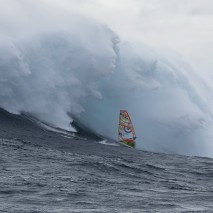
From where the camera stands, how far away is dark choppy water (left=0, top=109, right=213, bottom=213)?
61.6ft

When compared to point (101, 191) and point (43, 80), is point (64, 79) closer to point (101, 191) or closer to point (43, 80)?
point (43, 80)

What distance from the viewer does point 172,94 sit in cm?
5000

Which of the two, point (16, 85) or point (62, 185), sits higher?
point (16, 85)

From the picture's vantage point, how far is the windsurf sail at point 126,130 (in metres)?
42.4

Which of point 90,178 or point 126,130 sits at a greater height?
point 126,130

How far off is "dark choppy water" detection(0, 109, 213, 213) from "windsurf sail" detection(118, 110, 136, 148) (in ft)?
20.6

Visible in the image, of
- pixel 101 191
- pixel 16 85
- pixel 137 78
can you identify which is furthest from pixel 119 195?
pixel 137 78

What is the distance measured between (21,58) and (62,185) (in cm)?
2068

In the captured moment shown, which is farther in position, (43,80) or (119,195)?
(43,80)

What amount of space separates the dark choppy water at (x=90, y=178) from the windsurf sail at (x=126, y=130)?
20.6ft

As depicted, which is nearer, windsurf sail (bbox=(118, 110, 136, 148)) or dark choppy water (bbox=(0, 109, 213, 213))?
dark choppy water (bbox=(0, 109, 213, 213))

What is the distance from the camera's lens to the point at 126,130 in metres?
43.1

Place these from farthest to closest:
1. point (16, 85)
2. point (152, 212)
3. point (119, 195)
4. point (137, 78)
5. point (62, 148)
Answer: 1. point (137, 78)
2. point (16, 85)
3. point (62, 148)
4. point (119, 195)
5. point (152, 212)

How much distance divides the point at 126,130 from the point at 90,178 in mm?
19826
